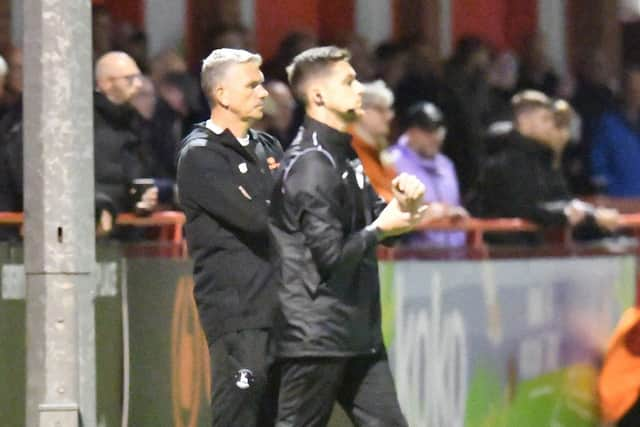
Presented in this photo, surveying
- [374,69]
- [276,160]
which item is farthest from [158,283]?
[374,69]

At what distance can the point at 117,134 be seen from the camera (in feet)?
32.7

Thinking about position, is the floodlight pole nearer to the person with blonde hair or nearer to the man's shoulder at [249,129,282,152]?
the man's shoulder at [249,129,282,152]

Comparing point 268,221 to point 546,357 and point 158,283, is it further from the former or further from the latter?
point 546,357

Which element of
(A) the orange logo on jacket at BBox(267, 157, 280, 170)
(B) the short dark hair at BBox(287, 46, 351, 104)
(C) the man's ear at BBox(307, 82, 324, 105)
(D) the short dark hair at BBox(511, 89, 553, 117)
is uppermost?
(D) the short dark hair at BBox(511, 89, 553, 117)

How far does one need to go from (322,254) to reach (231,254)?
2.38 ft

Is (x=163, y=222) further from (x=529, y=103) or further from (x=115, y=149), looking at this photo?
(x=529, y=103)

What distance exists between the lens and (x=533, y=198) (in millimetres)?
11359

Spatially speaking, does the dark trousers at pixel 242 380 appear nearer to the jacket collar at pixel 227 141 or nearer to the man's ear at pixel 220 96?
the jacket collar at pixel 227 141

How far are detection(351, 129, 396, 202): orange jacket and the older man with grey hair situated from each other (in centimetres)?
219

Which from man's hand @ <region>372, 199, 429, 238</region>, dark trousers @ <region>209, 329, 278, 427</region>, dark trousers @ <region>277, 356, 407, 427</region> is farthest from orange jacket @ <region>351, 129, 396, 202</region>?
man's hand @ <region>372, 199, 429, 238</region>

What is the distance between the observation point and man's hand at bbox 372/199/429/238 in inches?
299

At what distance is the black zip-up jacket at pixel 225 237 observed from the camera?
8258mm

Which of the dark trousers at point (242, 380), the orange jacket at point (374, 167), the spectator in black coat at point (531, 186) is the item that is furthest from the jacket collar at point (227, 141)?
the spectator in black coat at point (531, 186)

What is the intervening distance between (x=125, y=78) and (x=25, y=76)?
291 centimetres
